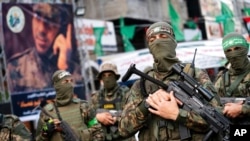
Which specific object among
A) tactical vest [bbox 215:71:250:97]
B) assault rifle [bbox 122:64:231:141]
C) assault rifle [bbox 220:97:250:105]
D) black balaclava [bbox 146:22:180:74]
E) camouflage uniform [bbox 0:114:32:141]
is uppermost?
black balaclava [bbox 146:22:180:74]

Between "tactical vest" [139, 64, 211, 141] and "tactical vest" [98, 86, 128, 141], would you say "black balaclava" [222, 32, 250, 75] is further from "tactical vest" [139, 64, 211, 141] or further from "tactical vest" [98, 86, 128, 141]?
"tactical vest" [98, 86, 128, 141]

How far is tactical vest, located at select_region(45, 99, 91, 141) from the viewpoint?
205 inches

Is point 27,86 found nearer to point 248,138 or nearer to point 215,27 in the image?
point 248,138

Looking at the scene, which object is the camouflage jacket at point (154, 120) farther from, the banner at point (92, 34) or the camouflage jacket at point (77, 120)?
the banner at point (92, 34)

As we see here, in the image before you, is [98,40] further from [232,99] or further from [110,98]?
[232,99]

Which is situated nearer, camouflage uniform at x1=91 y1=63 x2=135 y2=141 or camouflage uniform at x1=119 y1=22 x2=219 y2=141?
camouflage uniform at x1=119 y1=22 x2=219 y2=141

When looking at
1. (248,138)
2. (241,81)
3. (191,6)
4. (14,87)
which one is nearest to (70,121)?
(241,81)

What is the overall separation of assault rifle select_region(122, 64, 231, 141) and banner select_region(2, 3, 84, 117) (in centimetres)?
723

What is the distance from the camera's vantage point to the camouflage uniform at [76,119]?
5191 mm

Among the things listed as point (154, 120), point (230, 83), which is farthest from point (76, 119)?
point (154, 120)

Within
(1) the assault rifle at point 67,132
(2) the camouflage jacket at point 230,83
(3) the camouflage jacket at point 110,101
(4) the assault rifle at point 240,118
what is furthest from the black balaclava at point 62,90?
(4) the assault rifle at point 240,118

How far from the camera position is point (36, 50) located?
1059 cm

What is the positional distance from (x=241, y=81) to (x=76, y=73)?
746cm

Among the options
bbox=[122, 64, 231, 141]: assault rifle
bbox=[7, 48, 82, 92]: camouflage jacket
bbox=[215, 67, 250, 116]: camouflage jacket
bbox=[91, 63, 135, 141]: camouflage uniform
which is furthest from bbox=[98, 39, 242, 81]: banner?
bbox=[122, 64, 231, 141]: assault rifle
